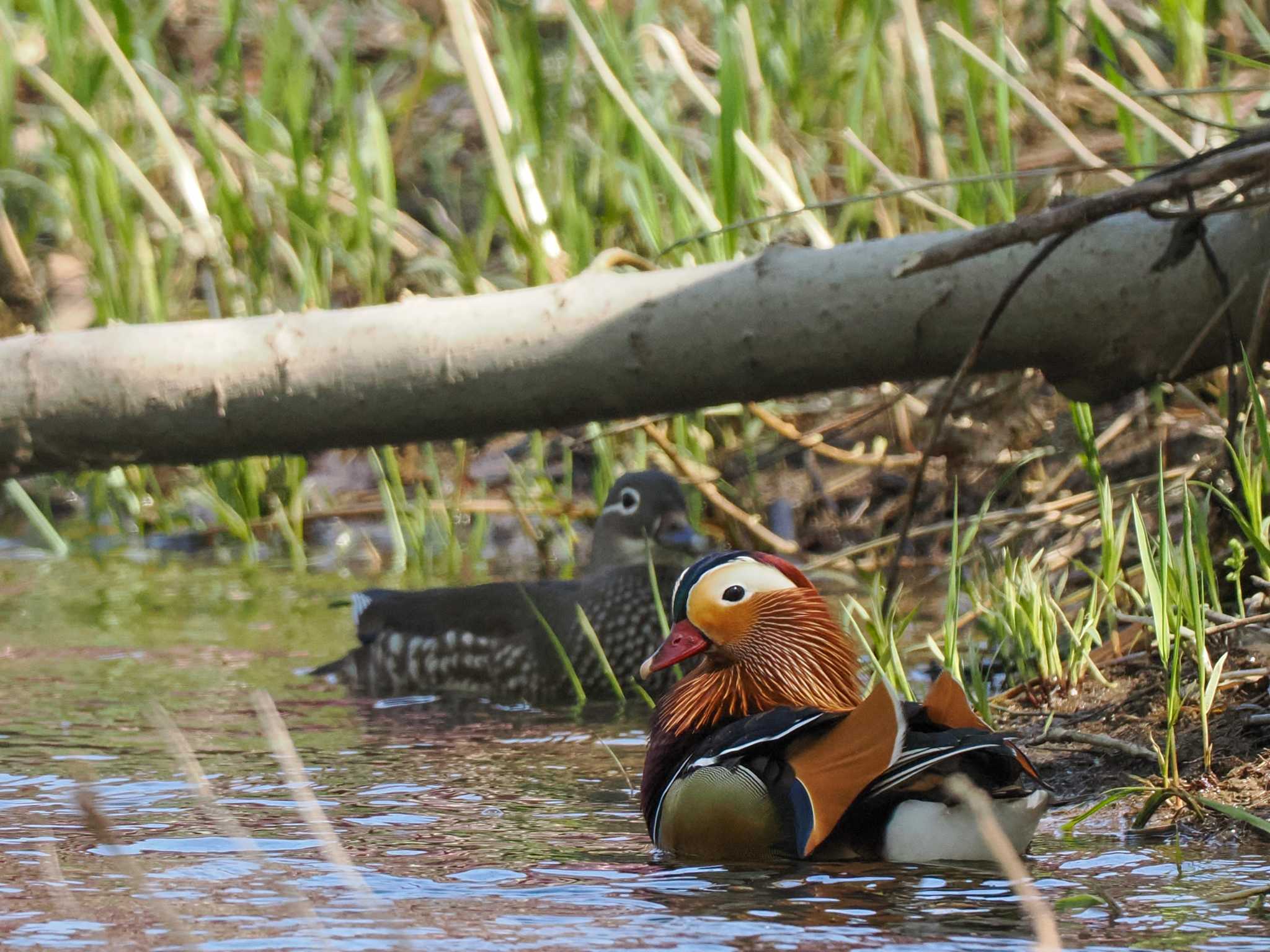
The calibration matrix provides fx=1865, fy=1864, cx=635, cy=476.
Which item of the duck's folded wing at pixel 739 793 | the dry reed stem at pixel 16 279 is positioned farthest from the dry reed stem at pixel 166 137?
the duck's folded wing at pixel 739 793

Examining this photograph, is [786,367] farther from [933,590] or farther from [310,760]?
[933,590]

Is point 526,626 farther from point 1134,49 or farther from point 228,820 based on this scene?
point 228,820

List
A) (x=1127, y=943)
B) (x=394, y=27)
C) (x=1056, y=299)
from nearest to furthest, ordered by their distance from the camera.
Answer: (x=1127, y=943)
(x=1056, y=299)
(x=394, y=27)

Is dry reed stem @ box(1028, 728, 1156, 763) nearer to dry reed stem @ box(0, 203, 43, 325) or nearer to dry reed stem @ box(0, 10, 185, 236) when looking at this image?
dry reed stem @ box(0, 10, 185, 236)

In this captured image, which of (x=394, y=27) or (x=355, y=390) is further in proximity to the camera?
(x=394, y=27)

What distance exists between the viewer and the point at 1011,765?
10.2 ft

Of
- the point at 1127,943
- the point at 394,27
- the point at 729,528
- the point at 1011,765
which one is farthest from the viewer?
the point at 394,27

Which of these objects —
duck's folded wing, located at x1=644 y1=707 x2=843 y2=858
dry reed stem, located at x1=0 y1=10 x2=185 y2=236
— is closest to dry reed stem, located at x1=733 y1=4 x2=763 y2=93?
dry reed stem, located at x1=0 y1=10 x2=185 y2=236

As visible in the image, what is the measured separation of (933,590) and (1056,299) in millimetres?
2036

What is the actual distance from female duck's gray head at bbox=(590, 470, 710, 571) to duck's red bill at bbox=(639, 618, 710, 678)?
218cm

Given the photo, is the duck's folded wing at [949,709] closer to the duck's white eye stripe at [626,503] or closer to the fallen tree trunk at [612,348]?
the fallen tree trunk at [612,348]

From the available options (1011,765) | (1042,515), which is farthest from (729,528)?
(1011,765)

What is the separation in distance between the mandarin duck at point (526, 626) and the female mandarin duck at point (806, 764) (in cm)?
193

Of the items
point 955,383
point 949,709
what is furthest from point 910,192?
point 949,709
